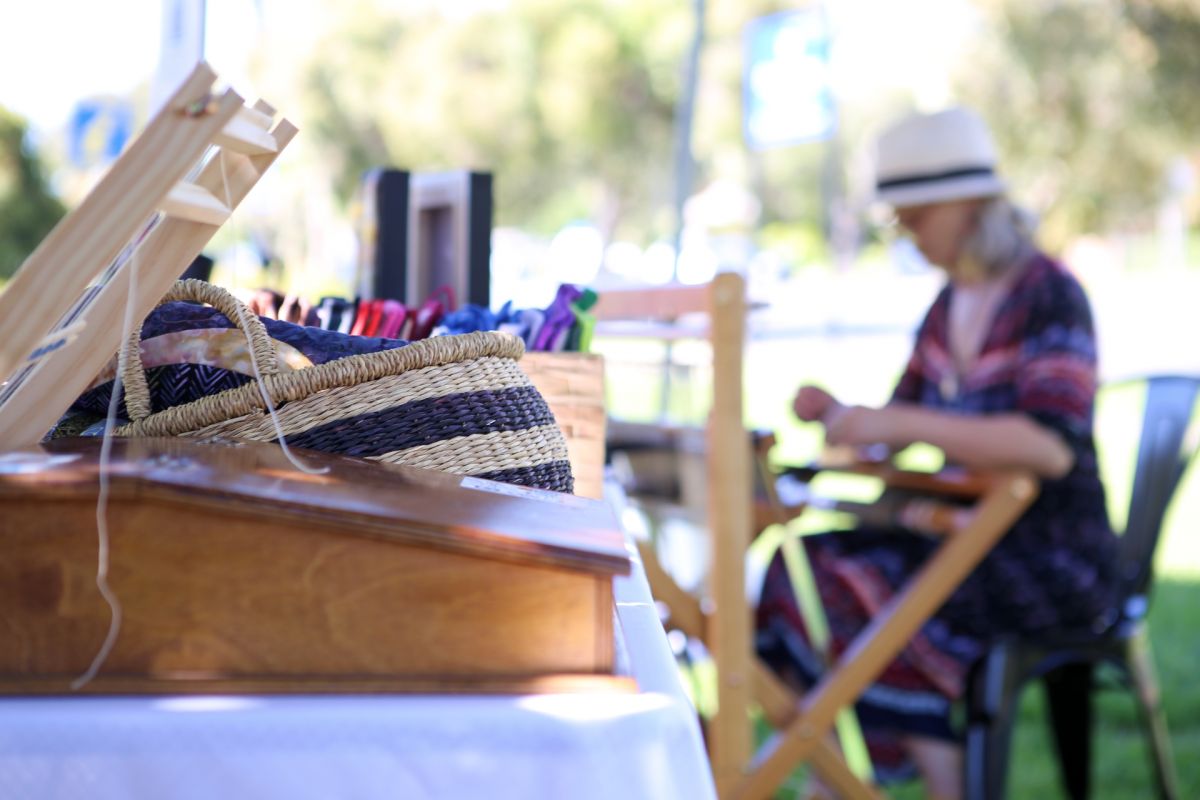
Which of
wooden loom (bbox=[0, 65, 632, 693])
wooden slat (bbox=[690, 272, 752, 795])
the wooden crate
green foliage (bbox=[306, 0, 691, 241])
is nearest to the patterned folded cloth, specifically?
wooden loom (bbox=[0, 65, 632, 693])

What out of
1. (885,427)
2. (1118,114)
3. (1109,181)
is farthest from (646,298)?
(1109,181)

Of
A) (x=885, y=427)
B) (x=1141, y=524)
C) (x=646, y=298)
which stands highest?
(x=646, y=298)

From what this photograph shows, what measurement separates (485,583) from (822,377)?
12.0 m

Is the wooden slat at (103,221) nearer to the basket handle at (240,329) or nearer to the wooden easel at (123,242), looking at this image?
the wooden easel at (123,242)

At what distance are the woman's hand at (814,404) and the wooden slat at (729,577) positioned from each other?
58cm

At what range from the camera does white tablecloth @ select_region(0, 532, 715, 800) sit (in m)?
0.61

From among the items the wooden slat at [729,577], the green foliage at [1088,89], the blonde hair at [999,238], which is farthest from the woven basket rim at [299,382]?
the green foliage at [1088,89]

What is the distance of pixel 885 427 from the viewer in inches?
92.1

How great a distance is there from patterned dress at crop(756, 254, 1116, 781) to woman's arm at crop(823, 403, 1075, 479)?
0.16 ft

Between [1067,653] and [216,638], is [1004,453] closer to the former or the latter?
[1067,653]

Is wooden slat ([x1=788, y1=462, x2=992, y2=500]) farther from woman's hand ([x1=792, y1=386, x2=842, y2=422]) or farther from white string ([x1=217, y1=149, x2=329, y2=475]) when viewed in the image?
white string ([x1=217, y1=149, x2=329, y2=475])

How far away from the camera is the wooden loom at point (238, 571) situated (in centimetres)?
62

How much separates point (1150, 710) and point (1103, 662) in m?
0.17

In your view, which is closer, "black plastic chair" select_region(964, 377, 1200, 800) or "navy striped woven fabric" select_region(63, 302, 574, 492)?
"navy striped woven fabric" select_region(63, 302, 574, 492)
